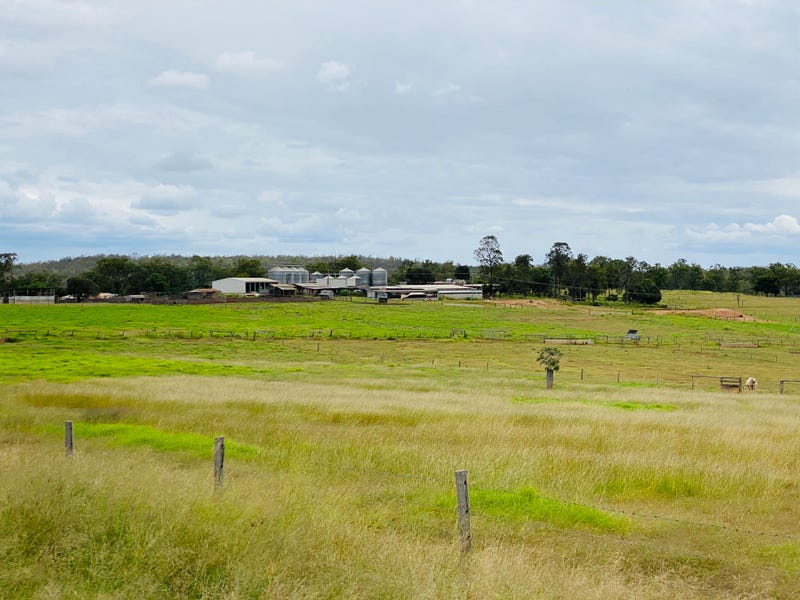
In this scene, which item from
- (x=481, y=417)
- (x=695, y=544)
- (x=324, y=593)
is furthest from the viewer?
(x=481, y=417)

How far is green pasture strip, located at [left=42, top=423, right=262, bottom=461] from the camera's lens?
1483 centimetres

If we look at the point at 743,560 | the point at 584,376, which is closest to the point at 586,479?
the point at 743,560

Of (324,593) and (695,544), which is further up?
(324,593)

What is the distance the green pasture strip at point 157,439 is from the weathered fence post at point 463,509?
7046 millimetres

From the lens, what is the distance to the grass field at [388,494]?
23.9 ft

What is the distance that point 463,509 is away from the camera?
326 inches

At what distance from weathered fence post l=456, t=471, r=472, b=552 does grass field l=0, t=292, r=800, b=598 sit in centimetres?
17

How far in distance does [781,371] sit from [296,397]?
49.9 m

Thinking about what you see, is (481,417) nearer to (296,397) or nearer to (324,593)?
(296,397)

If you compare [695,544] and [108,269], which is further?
[108,269]

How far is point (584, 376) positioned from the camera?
170 ft

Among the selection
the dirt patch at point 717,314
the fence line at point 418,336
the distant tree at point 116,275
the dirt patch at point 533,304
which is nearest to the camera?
the fence line at point 418,336

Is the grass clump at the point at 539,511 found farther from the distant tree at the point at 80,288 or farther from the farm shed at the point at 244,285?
the farm shed at the point at 244,285

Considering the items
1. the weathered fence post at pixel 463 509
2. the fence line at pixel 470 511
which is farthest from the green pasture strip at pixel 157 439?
the weathered fence post at pixel 463 509
